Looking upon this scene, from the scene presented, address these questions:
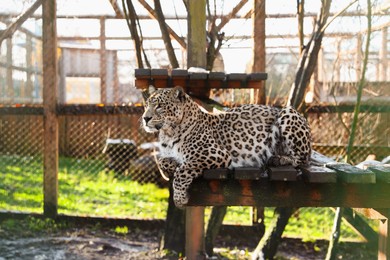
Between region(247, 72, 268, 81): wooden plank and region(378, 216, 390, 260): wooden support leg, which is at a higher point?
region(247, 72, 268, 81): wooden plank

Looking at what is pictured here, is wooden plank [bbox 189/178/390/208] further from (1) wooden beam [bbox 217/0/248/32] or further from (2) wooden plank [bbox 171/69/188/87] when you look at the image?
(1) wooden beam [bbox 217/0/248/32]

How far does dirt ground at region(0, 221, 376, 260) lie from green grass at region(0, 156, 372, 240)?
265 mm

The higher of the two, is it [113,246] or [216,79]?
[216,79]

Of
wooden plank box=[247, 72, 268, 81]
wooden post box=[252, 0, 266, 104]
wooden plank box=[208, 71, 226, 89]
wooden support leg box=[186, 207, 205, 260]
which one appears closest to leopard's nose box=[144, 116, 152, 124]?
wooden plank box=[208, 71, 226, 89]

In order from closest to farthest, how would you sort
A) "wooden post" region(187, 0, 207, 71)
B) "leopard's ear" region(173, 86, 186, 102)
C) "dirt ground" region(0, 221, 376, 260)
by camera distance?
"leopard's ear" region(173, 86, 186, 102) → "wooden post" region(187, 0, 207, 71) → "dirt ground" region(0, 221, 376, 260)

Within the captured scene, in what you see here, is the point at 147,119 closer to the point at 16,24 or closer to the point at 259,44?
the point at 259,44

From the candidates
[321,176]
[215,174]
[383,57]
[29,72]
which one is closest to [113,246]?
[215,174]

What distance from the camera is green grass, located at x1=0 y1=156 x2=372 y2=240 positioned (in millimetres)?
7277

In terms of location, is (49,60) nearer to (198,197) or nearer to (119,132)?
(119,132)

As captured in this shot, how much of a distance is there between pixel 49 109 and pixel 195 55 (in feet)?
10.1

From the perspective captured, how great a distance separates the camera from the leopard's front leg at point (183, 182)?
11.2ft

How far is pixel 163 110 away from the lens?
353cm

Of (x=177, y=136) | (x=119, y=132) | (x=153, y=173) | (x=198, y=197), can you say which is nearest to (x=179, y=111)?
(x=177, y=136)

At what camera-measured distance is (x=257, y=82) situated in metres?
4.37
